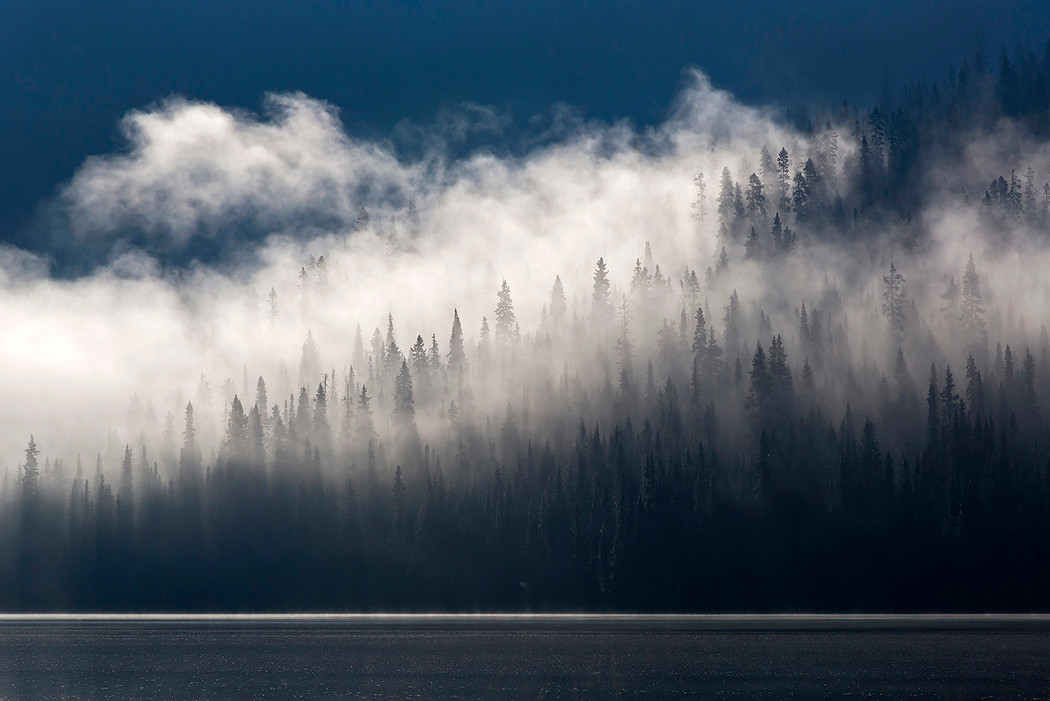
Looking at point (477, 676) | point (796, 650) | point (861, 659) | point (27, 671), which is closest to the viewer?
point (477, 676)

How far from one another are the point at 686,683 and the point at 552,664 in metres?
29.8

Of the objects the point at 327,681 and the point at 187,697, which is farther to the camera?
the point at 327,681

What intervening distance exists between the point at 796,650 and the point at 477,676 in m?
60.2

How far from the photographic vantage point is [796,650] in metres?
176

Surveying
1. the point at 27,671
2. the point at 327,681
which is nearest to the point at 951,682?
the point at 327,681

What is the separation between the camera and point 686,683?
4958 inches

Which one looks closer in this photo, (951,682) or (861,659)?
(951,682)

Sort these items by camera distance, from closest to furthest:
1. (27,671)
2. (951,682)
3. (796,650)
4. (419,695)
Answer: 1. (419,695)
2. (951,682)
3. (27,671)
4. (796,650)

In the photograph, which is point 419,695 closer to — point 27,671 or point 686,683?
point 686,683

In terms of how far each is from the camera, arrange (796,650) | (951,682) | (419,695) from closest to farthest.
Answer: (419,695) → (951,682) → (796,650)

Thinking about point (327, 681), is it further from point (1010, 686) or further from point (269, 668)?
point (1010, 686)

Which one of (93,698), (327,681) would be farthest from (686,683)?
(93,698)

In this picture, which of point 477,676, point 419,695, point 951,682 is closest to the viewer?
point 419,695

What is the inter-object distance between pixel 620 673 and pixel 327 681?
3306 centimetres
